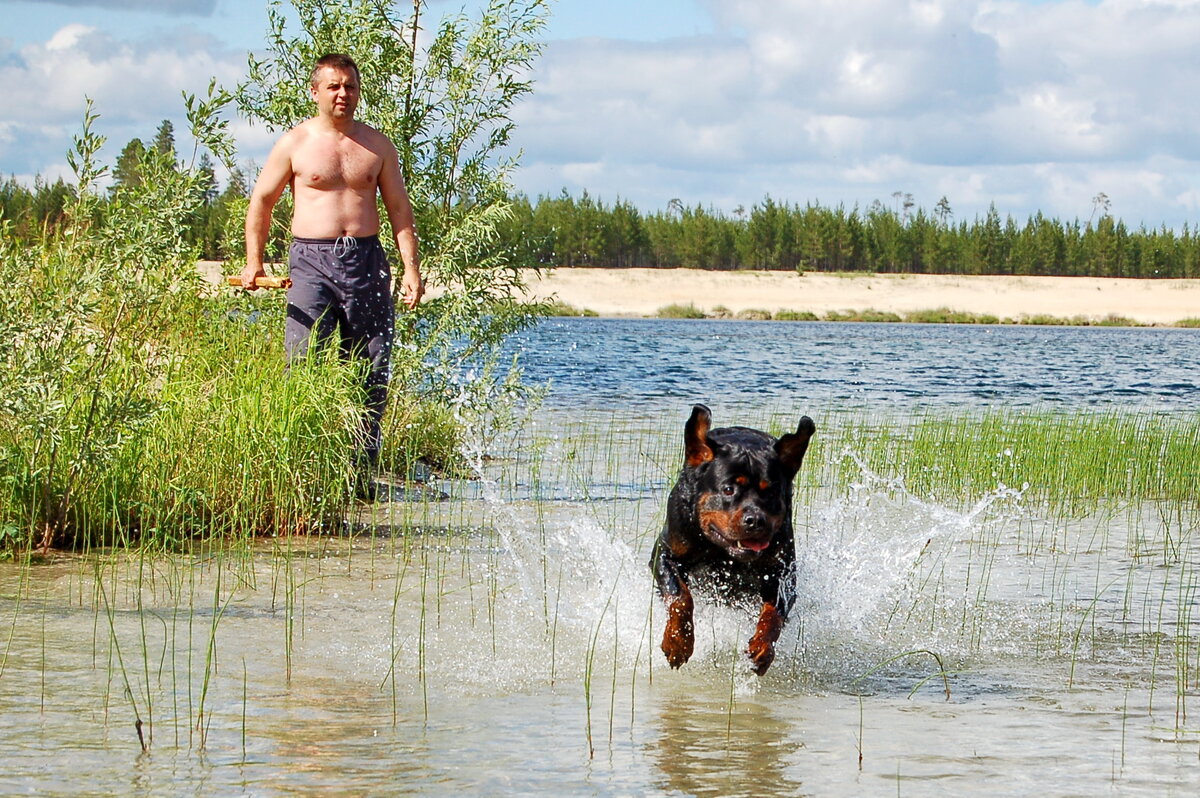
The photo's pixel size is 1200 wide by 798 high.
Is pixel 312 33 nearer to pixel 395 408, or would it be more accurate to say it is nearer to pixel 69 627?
pixel 395 408

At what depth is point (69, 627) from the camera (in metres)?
5.10

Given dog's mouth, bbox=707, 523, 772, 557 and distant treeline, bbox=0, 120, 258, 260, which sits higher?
distant treeline, bbox=0, 120, 258, 260

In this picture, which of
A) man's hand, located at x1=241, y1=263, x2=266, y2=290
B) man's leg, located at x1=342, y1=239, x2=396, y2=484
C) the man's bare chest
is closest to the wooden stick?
man's hand, located at x1=241, y1=263, x2=266, y2=290

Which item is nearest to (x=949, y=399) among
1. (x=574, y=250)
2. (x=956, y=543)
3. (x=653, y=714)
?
(x=956, y=543)

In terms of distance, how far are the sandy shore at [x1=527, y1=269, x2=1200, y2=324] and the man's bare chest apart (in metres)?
65.4

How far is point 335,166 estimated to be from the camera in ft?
24.6

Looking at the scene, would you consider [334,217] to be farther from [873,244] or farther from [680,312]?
[873,244]

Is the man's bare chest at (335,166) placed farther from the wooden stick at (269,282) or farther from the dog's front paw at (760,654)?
the dog's front paw at (760,654)

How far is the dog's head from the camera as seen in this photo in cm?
482

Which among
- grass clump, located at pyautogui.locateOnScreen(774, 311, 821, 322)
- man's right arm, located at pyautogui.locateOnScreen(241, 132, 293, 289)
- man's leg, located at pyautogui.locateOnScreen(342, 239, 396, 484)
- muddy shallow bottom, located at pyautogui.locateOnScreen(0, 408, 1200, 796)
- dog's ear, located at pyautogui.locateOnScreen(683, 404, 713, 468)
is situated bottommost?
muddy shallow bottom, located at pyautogui.locateOnScreen(0, 408, 1200, 796)

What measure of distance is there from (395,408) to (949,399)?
41.5 ft

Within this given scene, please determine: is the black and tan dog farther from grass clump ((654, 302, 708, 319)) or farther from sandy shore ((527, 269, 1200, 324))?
grass clump ((654, 302, 708, 319))

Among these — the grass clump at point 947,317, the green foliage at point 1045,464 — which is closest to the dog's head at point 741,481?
the green foliage at point 1045,464

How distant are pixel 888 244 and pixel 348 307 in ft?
302
